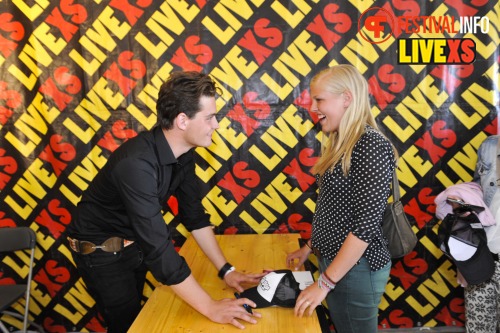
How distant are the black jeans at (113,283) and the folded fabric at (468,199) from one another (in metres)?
1.73

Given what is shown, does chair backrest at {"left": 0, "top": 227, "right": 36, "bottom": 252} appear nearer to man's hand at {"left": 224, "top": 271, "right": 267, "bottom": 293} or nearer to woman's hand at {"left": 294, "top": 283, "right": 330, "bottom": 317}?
man's hand at {"left": 224, "top": 271, "right": 267, "bottom": 293}

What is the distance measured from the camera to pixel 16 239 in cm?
257

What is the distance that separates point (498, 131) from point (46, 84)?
2868mm

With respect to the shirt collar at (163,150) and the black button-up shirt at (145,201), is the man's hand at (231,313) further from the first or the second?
the shirt collar at (163,150)

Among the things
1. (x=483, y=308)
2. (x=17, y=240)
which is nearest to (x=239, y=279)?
(x=483, y=308)

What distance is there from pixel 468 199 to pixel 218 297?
4.87 ft

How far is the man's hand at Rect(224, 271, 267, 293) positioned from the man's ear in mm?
647

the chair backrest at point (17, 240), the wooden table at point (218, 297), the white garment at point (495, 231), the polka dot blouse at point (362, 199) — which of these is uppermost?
the white garment at point (495, 231)

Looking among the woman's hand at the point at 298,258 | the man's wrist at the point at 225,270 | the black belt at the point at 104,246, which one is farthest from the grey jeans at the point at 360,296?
the black belt at the point at 104,246

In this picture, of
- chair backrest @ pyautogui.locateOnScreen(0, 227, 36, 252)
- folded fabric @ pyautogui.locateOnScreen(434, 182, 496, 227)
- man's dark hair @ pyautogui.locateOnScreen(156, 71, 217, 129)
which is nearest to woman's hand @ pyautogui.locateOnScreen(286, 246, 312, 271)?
man's dark hair @ pyautogui.locateOnScreen(156, 71, 217, 129)

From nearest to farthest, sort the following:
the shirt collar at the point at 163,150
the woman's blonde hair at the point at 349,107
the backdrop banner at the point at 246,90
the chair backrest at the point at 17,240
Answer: the woman's blonde hair at the point at 349,107
the shirt collar at the point at 163,150
the backdrop banner at the point at 246,90
the chair backrest at the point at 17,240

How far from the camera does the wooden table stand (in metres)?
1.33

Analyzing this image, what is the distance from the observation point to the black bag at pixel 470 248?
2127 mm

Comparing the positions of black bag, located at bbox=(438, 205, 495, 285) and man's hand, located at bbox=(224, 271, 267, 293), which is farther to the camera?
black bag, located at bbox=(438, 205, 495, 285)
